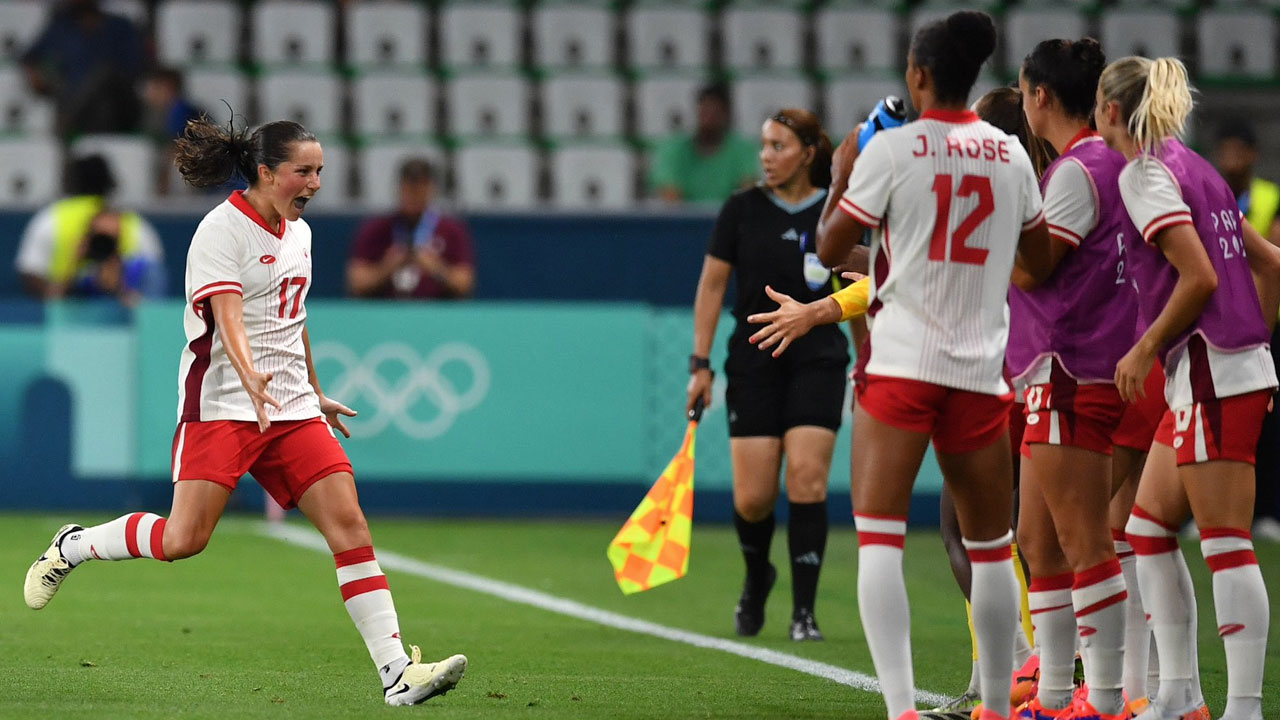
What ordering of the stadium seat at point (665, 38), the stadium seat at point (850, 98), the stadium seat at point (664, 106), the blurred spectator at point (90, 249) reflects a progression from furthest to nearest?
the stadium seat at point (665, 38) → the stadium seat at point (664, 106) → the stadium seat at point (850, 98) → the blurred spectator at point (90, 249)

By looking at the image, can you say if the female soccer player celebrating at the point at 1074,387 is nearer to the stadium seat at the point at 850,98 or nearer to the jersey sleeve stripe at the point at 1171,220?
the jersey sleeve stripe at the point at 1171,220

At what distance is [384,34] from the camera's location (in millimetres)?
16703


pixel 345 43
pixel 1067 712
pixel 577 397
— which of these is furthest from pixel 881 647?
pixel 345 43

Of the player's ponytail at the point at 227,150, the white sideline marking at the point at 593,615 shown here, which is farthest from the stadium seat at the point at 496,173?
the player's ponytail at the point at 227,150

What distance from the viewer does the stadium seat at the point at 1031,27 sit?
1686 cm

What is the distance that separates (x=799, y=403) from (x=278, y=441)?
2.67m

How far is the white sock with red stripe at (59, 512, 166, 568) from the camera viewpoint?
5914 mm

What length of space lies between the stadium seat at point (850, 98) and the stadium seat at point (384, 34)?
3.75 meters

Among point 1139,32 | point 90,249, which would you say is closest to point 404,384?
point 90,249

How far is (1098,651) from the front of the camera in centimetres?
527

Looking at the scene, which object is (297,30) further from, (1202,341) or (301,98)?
(1202,341)

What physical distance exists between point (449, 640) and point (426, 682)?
1.81 m

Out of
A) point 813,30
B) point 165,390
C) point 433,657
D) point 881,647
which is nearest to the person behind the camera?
point 881,647

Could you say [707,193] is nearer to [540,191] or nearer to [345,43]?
[540,191]
